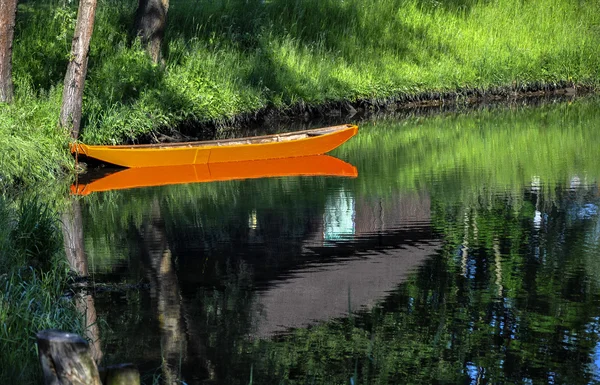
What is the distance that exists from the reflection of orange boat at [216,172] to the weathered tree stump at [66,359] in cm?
1037

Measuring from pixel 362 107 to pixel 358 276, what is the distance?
1617cm

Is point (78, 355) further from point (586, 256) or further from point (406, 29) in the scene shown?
point (406, 29)

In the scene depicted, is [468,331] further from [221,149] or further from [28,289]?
[221,149]

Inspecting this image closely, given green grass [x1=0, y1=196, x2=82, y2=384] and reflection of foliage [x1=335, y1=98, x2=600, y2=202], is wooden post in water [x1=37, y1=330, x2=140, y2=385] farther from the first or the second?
reflection of foliage [x1=335, y1=98, x2=600, y2=202]

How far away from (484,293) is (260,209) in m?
4.90

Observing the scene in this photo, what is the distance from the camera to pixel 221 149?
1719 cm

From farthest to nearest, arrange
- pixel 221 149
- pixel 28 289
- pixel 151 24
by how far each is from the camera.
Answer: pixel 151 24
pixel 221 149
pixel 28 289

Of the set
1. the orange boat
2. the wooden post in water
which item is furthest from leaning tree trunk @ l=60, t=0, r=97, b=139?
the wooden post in water

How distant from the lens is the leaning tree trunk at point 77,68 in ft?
53.7

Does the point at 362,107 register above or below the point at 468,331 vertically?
above

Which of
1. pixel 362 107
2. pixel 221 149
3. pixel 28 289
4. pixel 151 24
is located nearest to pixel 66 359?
pixel 28 289

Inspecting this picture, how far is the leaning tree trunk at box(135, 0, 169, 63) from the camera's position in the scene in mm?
21078

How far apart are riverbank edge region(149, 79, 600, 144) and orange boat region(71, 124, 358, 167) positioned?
6.71 ft

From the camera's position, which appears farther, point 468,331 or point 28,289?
point 468,331
